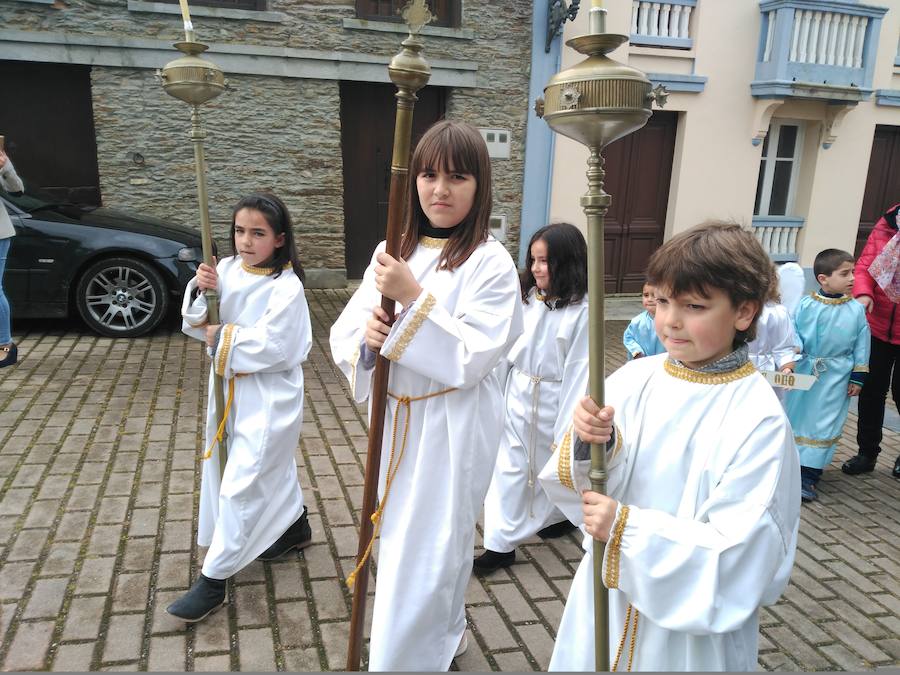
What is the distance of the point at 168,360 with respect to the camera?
21.6 feet

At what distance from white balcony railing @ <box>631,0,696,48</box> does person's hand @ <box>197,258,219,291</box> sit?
8.85 metres

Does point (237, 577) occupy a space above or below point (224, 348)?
below

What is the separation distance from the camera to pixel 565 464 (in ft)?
5.85

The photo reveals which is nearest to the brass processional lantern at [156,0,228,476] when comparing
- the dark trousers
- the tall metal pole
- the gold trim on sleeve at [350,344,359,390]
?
the tall metal pole

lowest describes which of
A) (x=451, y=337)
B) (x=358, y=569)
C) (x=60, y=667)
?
(x=60, y=667)

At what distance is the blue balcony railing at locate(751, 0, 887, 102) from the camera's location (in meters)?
10.4

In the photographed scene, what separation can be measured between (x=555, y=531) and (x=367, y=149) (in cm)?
749

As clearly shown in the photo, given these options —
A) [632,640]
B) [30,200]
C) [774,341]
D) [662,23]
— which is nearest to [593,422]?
[632,640]

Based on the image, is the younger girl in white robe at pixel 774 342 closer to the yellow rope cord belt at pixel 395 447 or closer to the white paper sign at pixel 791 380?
the white paper sign at pixel 791 380

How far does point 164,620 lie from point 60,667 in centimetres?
39

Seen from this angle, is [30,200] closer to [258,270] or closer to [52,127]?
[52,127]

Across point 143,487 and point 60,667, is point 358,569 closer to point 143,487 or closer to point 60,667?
point 60,667

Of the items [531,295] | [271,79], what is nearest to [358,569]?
[531,295]

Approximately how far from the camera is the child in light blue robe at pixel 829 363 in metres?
4.38
